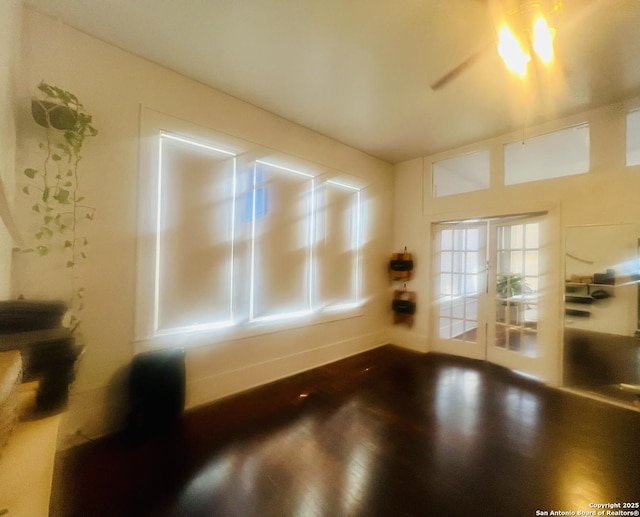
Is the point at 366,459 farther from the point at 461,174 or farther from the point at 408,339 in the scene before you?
the point at 461,174

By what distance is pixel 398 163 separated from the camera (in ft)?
15.1

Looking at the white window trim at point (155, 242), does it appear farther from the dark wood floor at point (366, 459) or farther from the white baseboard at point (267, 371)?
the dark wood floor at point (366, 459)

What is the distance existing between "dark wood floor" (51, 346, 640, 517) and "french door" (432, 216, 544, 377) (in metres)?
0.80

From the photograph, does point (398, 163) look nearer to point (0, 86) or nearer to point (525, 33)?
point (525, 33)

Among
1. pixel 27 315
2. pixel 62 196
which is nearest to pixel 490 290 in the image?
pixel 27 315

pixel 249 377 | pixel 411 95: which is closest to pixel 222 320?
pixel 249 377

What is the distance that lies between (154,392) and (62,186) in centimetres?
171

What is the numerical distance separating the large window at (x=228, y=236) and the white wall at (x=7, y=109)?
72 centimetres

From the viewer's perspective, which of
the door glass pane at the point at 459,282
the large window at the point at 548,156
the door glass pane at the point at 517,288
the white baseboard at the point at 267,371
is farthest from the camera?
the door glass pane at the point at 459,282

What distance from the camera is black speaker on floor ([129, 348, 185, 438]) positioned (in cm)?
202

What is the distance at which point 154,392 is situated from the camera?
6.70 feet

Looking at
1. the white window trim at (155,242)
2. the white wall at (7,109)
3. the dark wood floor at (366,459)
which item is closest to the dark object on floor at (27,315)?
the white wall at (7,109)

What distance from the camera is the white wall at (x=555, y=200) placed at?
2.66 m

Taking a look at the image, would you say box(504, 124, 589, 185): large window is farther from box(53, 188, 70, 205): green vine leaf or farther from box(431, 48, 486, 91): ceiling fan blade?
box(53, 188, 70, 205): green vine leaf
